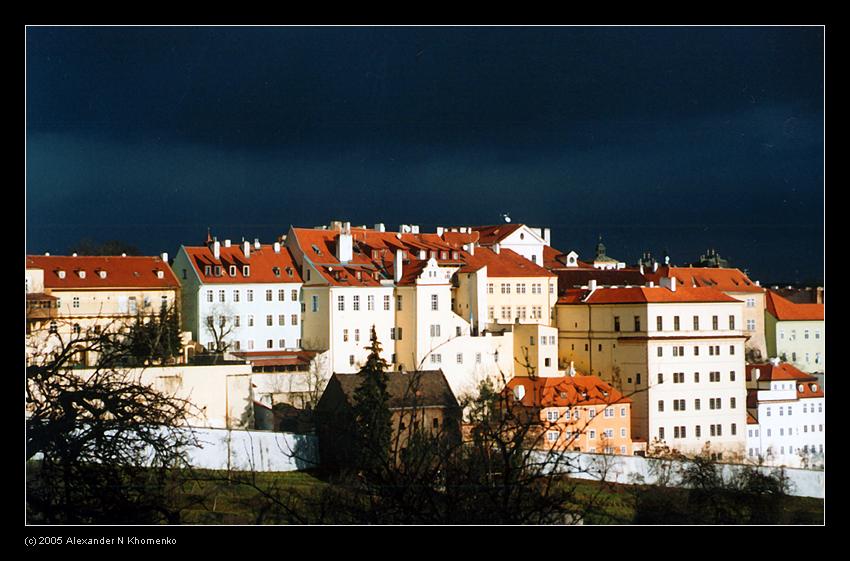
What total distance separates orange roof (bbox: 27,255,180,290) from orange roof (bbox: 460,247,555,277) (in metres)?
4.95

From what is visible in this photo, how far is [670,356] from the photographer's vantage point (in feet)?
58.1

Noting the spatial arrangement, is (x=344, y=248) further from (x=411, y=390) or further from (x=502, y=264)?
(x=411, y=390)

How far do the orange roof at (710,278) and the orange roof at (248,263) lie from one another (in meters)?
6.73

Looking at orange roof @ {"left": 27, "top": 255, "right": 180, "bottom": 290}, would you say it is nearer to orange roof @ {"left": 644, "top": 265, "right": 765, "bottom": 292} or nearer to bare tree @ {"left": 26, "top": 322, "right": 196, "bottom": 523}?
orange roof @ {"left": 644, "top": 265, "right": 765, "bottom": 292}

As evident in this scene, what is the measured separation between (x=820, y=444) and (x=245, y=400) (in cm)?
869

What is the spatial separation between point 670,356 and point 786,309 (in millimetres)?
3407

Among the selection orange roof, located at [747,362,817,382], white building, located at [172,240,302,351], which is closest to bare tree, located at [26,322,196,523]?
white building, located at [172,240,302,351]

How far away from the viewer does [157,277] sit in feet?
55.7

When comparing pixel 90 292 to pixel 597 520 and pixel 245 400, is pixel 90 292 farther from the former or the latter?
pixel 597 520

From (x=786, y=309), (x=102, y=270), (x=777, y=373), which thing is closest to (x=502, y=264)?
(x=777, y=373)

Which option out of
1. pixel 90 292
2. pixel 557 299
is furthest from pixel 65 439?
pixel 557 299

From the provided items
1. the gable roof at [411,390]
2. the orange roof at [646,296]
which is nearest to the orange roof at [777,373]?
the orange roof at [646,296]

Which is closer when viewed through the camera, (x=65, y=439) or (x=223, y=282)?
(x=65, y=439)

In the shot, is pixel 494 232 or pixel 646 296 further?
pixel 494 232
